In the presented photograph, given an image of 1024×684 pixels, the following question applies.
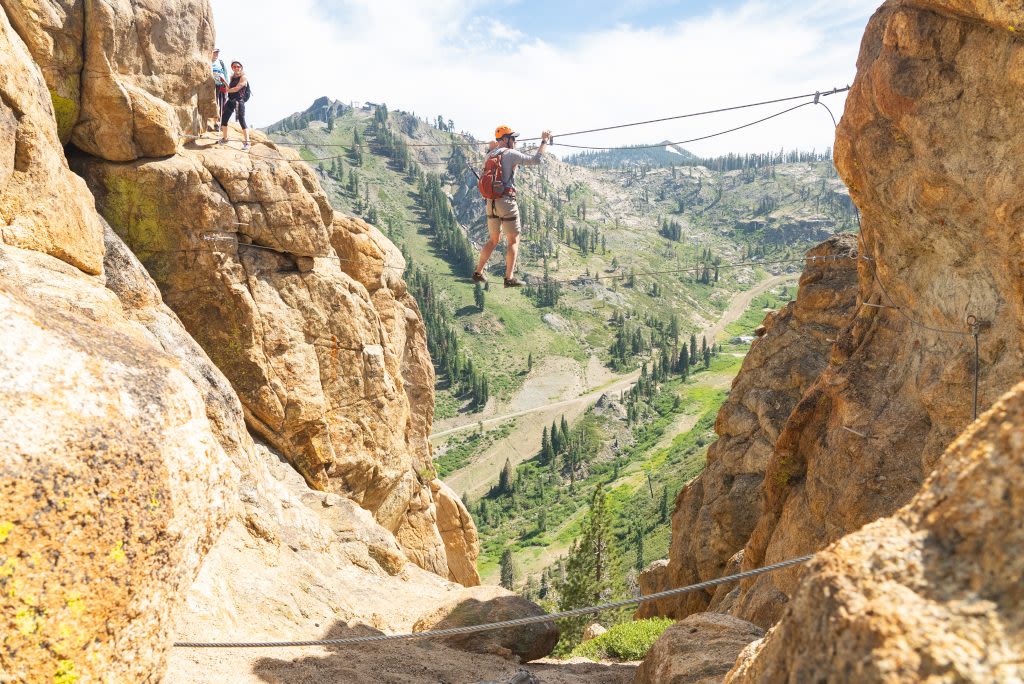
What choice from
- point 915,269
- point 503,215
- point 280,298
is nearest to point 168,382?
point 503,215

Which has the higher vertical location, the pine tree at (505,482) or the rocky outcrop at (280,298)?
the rocky outcrop at (280,298)

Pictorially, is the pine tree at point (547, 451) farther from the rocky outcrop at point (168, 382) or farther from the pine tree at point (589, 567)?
the rocky outcrop at point (168, 382)

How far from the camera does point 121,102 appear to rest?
60.2 ft

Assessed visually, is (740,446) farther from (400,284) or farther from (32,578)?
(32,578)

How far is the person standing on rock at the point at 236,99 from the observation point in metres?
21.4

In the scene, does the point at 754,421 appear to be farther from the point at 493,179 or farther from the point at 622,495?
the point at 622,495

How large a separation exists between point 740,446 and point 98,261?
860 inches

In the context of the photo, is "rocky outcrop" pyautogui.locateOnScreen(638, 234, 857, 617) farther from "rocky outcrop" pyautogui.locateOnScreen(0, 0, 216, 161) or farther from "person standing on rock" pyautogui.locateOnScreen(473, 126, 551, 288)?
"rocky outcrop" pyautogui.locateOnScreen(0, 0, 216, 161)

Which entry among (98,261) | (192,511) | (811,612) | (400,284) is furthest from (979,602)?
(400,284)

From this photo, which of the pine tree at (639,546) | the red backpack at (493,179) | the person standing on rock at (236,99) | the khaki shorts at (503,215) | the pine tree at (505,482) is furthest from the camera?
the pine tree at (505,482)

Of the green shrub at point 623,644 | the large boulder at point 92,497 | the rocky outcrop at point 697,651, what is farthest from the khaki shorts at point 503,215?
the green shrub at point 623,644

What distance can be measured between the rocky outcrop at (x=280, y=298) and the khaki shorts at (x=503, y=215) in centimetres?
957

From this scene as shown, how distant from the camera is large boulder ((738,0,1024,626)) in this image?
9.30 metres

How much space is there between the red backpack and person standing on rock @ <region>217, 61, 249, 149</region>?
11.5 m
